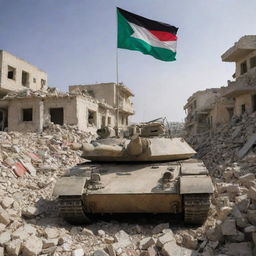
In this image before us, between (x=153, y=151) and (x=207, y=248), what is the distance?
2.39m

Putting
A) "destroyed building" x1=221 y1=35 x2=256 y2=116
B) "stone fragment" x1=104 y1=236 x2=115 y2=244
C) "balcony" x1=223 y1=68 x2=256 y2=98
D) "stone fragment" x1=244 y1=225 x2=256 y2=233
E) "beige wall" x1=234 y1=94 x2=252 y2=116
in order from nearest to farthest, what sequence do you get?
"stone fragment" x1=244 y1=225 x2=256 y2=233 < "stone fragment" x1=104 y1=236 x2=115 y2=244 < "balcony" x1=223 y1=68 x2=256 y2=98 < "destroyed building" x1=221 y1=35 x2=256 y2=116 < "beige wall" x1=234 y1=94 x2=252 y2=116

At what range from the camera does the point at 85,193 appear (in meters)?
5.52

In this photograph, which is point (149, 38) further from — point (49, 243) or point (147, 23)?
point (49, 243)

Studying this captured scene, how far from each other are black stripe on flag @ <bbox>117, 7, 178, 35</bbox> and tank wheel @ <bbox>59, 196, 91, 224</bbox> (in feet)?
18.1

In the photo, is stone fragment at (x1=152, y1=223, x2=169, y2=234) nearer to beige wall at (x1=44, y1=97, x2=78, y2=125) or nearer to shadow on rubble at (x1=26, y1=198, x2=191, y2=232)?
shadow on rubble at (x1=26, y1=198, x2=191, y2=232)

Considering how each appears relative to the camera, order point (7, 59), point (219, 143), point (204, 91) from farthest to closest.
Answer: point (204, 91) → point (7, 59) → point (219, 143)

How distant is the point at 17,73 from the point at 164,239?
2426 cm

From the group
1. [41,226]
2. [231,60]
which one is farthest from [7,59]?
[41,226]

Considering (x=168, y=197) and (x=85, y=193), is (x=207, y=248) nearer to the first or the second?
(x=168, y=197)

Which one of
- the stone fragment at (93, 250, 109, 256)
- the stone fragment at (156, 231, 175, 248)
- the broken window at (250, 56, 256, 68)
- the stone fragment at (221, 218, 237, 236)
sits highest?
the broken window at (250, 56, 256, 68)

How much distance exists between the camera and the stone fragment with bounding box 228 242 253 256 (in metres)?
3.99

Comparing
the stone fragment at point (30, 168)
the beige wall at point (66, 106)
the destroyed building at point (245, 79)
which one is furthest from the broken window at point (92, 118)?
the stone fragment at point (30, 168)

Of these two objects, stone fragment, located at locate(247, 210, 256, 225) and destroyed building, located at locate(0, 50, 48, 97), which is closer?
stone fragment, located at locate(247, 210, 256, 225)

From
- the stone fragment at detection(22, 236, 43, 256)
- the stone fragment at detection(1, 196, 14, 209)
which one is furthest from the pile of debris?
the stone fragment at detection(1, 196, 14, 209)
